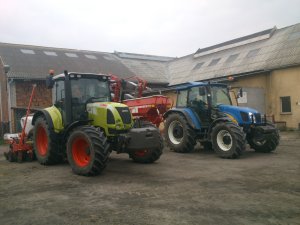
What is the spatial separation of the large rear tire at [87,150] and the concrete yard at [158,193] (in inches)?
8.6

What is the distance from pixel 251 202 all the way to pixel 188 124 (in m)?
6.03

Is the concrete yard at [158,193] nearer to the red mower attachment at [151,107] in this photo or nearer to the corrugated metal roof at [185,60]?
the red mower attachment at [151,107]

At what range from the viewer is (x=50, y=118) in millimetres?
8977

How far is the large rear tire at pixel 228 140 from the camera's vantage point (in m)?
9.57

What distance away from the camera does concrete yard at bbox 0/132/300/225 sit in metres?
4.78

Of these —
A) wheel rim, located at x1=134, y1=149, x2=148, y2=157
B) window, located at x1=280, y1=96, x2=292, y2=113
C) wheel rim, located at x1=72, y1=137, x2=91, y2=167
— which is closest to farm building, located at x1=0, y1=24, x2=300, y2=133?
window, located at x1=280, y1=96, x2=292, y2=113

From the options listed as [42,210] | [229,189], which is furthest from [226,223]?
[42,210]

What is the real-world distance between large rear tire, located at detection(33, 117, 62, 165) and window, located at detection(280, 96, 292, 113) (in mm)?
14877

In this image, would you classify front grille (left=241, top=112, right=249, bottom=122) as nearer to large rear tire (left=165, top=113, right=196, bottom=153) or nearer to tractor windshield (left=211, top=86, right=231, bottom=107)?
tractor windshield (left=211, top=86, right=231, bottom=107)

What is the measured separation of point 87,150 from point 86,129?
0.52 meters

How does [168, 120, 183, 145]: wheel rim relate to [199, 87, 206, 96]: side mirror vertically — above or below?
below

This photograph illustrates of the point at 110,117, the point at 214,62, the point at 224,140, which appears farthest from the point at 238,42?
the point at 110,117

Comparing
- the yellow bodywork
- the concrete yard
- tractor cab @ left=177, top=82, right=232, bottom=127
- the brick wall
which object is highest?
the brick wall

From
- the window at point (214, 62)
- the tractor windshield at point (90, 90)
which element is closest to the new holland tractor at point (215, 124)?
the tractor windshield at point (90, 90)
